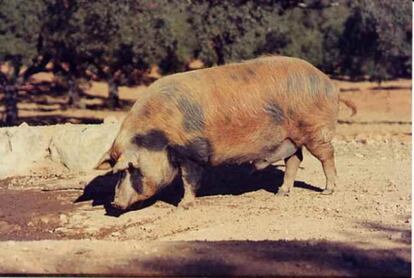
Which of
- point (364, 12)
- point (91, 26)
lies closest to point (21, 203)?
point (91, 26)

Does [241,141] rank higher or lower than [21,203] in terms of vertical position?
higher

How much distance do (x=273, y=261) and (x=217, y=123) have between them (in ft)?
13.6

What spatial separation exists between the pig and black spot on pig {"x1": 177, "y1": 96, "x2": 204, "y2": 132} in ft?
0.04

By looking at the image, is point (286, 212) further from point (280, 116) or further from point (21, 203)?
point (21, 203)

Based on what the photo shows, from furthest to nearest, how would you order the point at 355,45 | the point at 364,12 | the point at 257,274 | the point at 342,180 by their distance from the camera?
the point at 355,45
the point at 364,12
the point at 342,180
the point at 257,274

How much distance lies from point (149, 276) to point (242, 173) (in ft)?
23.0

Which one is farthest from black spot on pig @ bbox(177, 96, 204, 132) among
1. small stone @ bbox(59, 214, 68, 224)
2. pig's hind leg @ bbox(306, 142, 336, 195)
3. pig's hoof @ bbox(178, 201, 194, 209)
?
small stone @ bbox(59, 214, 68, 224)

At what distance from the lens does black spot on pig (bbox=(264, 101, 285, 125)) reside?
986 cm

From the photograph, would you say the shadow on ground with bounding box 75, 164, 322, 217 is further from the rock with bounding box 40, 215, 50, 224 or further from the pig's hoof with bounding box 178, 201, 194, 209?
the rock with bounding box 40, 215, 50, 224

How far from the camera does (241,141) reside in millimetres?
9789

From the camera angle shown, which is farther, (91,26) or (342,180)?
(91,26)

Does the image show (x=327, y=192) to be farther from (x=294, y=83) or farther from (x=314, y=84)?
(x=294, y=83)

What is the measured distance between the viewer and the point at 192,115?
958 cm

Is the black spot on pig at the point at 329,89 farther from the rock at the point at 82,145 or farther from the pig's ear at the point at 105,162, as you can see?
the rock at the point at 82,145
